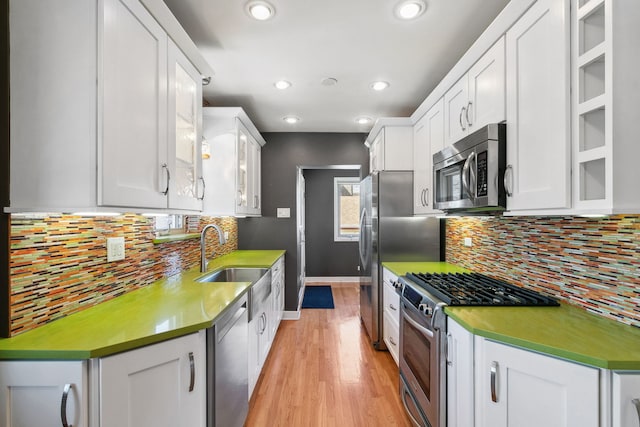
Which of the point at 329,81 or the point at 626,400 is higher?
the point at 329,81

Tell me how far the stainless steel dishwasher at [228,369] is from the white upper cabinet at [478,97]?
1765 mm

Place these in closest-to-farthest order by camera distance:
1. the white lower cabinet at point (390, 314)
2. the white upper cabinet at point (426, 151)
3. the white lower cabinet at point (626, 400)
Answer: the white lower cabinet at point (626, 400)
the white upper cabinet at point (426, 151)
the white lower cabinet at point (390, 314)

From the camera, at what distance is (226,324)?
58.6 inches

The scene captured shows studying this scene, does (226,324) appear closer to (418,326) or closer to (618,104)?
(418,326)

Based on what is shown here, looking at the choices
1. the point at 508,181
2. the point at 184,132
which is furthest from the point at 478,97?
the point at 184,132

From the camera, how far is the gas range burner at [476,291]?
1548 mm

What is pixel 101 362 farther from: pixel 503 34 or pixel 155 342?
pixel 503 34

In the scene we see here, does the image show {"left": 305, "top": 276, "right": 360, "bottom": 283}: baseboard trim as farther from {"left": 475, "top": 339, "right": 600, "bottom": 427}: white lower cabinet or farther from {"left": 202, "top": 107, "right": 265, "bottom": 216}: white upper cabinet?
{"left": 475, "top": 339, "right": 600, "bottom": 427}: white lower cabinet

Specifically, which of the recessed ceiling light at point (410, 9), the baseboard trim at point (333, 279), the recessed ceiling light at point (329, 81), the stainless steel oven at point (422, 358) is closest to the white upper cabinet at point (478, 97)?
the recessed ceiling light at point (410, 9)

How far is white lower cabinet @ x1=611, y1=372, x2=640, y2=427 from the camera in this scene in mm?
929

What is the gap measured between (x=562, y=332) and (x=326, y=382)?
180 centimetres

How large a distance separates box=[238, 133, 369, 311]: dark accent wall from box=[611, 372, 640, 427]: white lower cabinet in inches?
130

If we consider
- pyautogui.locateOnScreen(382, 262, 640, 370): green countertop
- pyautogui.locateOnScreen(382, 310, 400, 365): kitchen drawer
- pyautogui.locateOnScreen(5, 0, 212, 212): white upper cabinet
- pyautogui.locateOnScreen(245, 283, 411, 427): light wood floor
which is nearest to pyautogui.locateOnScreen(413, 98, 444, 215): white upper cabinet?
pyautogui.locateOnScreen(382, 310, 400, 365): kitchen drawer

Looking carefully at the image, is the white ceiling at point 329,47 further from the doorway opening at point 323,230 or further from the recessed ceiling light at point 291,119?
the doorway opening at point 323,230
